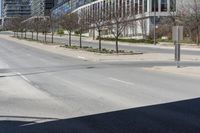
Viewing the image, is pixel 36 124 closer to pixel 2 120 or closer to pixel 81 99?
pixel 2 120

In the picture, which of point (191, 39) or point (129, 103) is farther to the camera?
point (191, 39)

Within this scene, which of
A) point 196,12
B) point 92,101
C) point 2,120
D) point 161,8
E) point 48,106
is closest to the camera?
point 2,120

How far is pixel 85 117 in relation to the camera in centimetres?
1182

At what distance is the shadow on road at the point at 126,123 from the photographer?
9.98 m

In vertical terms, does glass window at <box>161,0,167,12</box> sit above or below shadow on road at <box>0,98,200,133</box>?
above

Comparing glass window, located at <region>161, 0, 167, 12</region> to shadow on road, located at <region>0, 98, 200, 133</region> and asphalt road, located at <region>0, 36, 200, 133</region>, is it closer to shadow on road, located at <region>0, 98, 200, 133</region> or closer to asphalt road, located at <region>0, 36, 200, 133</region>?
asphalt road, located at <region>0, 36, 200, 133</region>

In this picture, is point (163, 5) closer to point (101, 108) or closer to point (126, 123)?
point (101, 108)

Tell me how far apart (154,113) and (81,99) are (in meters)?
3.85

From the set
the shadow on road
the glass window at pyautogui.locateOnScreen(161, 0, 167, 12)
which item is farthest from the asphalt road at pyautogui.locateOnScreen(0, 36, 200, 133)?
the glass window at pyautogui.locateOnScreen(161, 0, 167, 12)

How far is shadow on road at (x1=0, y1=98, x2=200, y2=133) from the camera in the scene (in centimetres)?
998

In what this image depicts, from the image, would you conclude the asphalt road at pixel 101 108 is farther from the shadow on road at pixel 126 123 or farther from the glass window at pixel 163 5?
the glass window at pixel 163 5

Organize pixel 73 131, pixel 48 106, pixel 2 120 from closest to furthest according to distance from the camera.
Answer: pixel 73 131 → pixel 2 120 → pixel 48 106

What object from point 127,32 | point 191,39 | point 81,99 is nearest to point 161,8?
point 127,32

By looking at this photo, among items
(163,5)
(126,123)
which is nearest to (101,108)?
(126,123)
